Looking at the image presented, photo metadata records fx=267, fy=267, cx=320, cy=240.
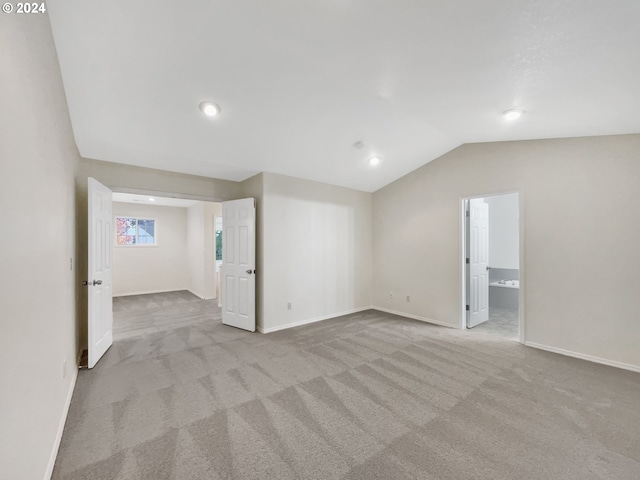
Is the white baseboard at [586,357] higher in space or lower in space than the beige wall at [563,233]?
lower

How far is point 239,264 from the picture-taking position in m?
4.29

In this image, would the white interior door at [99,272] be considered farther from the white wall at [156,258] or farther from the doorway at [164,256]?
the white wall at [156,258]

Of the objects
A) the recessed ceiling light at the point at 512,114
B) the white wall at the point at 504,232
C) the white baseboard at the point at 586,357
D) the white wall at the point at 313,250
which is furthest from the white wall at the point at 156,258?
the white wall at the point at 504,232

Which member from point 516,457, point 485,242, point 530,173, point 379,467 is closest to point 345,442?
point 379,467

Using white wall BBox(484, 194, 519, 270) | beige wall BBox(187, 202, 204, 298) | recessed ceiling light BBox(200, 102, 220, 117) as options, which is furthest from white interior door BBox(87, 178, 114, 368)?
white wall BBox(484, 194, 519, 270)

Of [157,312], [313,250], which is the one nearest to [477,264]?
[313,250]

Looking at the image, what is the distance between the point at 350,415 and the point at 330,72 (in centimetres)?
286

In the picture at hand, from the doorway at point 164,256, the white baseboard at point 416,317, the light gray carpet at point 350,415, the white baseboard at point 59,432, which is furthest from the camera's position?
the doorway at point 164,256

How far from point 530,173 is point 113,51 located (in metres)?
4.67

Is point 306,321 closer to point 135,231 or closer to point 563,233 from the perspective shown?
point 563,233

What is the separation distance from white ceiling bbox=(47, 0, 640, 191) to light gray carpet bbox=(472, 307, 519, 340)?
112 inches

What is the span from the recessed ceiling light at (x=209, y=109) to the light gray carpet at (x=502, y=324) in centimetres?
472

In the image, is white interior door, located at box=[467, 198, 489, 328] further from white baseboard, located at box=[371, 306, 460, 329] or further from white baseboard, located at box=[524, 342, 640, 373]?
white baseboard, located at box=[524, 342, 640, 373]

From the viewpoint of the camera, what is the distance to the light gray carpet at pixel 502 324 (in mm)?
4121
